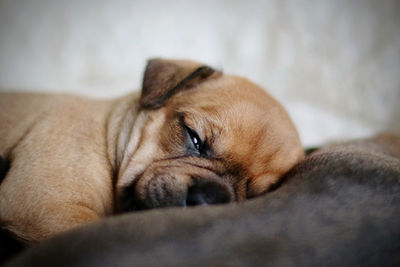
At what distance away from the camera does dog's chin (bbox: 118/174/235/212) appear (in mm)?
1704

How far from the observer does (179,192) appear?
5.74 ft

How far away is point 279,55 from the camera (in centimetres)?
421

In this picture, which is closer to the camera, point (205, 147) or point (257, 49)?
point (205, 147)

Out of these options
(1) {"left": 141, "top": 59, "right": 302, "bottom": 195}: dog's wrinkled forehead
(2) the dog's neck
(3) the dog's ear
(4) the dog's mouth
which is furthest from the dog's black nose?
(3) the dog's ear

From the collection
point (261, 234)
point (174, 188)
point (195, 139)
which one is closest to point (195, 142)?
point (195, 139)

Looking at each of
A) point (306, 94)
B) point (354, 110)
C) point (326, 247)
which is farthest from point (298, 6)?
point (326, 247)

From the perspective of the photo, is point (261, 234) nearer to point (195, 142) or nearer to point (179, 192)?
point (179, 192)

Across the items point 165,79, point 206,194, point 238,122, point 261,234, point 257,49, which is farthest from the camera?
point 257,49

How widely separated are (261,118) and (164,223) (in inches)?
40.0

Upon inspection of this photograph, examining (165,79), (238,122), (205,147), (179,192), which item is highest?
(165,79)

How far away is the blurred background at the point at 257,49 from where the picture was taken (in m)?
3.82

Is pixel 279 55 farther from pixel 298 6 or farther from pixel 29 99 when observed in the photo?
pixel 29 99

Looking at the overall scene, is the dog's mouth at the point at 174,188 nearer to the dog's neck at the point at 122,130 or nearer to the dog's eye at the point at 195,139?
the dog's eye at the point at 195,139

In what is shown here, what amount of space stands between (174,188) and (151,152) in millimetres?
385
